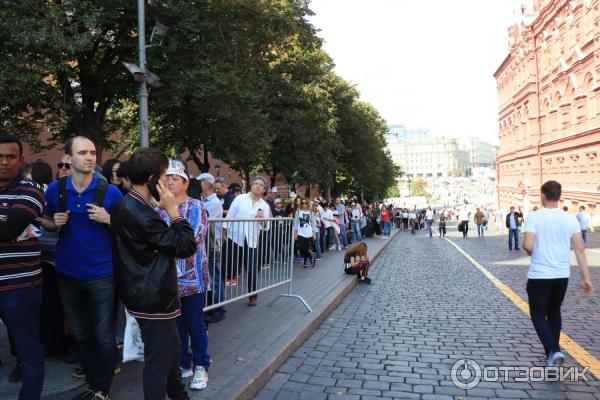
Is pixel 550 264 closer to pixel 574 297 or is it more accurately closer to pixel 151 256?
pixel 151 256

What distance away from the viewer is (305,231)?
43.2 feet

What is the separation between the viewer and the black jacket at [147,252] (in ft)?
9.72

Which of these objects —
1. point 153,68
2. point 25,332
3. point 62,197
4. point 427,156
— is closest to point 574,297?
point 62,197

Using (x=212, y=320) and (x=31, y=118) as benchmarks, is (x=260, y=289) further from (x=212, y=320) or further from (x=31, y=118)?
(x=31, y=118)

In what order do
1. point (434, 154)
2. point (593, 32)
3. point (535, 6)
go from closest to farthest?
point (593, 32), point (535, 6), point (434, 154)

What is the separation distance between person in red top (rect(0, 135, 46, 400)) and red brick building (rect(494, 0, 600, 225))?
35372 millimetres

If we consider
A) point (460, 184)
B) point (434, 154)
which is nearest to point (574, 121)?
point (460, 184)

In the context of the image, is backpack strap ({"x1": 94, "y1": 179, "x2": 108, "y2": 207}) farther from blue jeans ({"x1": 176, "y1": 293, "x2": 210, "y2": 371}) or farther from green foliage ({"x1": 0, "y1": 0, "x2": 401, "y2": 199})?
green foliage ({"x1": 0, "y1": 0, "x2": 401, "y2": 199})

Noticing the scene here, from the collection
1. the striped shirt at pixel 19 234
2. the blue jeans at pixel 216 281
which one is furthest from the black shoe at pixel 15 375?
the blue jeans at pixel 216 281

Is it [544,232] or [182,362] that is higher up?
[544,232]

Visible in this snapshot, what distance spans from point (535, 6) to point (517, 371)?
58.3 meters

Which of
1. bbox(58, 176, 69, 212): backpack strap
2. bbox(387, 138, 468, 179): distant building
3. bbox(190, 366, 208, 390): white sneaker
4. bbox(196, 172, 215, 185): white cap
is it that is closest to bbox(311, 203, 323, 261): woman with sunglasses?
bbox(196, 172, 215, 185): white cap

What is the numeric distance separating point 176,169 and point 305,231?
9268 mm

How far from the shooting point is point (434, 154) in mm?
181875
